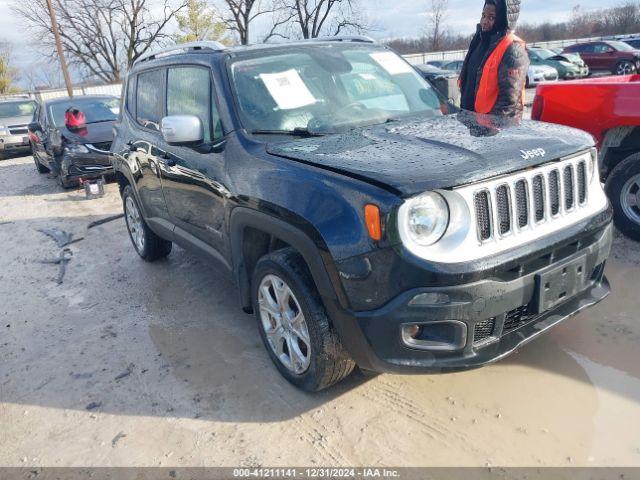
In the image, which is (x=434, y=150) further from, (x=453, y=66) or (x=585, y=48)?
(x=585, y=48)

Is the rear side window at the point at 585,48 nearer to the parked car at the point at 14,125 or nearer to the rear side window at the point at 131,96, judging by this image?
the parked car at the point at 14,125

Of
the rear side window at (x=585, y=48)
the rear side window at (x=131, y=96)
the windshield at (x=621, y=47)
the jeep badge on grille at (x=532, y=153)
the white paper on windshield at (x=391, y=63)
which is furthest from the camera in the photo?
the rear side window at (x=585, y=48)

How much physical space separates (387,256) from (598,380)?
157cm

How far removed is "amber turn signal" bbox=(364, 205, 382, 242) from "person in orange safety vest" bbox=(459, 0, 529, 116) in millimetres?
2677

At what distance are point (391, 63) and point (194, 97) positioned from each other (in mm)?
1490

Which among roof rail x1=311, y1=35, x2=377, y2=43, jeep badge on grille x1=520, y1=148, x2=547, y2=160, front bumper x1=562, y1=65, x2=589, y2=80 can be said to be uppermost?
roof rail x1=311, y1=35, x2=377, y2=43

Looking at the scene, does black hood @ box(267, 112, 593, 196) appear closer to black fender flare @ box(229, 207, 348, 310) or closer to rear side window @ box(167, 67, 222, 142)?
black fender flare @ box(229, 207, 348, 310)

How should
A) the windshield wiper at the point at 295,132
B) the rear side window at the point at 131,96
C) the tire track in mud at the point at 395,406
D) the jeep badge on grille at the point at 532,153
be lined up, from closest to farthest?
the jeep badge on grille at the point at 532,153, the tire track in mud at the point at 395,406, the windshield wiper at the point at 295,132, the rear side window at the point at 131,96

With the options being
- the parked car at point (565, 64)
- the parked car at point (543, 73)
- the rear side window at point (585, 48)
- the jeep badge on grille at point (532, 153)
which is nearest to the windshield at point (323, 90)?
the jeep badge on grille at point (532, 153)

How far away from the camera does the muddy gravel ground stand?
252cm

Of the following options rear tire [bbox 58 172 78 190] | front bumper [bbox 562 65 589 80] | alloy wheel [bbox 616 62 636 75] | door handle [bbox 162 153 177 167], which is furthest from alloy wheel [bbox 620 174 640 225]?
alloy wheel [bbox 616 62 636 75]

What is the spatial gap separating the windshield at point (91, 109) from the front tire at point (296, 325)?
820cm

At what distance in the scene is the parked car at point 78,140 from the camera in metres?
9.20

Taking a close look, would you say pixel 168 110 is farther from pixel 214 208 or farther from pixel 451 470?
pixel 451 470
